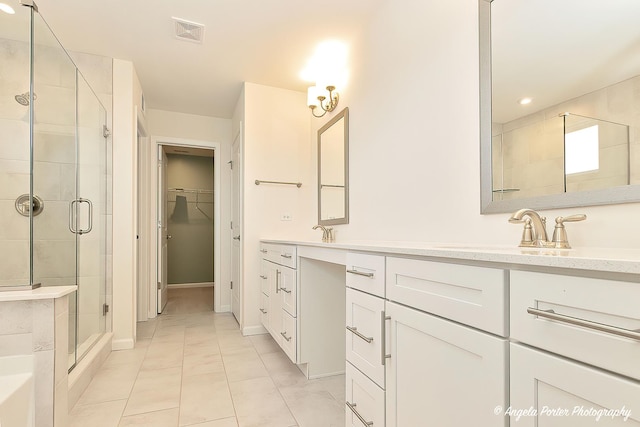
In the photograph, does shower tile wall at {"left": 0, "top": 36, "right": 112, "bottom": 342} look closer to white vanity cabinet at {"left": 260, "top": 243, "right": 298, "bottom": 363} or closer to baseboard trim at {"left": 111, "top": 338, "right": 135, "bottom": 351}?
baseboard trim at {"left": 111, "top": 338, "right": 135, "bottom": 351}

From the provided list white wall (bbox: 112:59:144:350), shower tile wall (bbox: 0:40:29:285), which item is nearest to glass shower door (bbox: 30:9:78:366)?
shower tile wall (bbox: 0:40:29:285)

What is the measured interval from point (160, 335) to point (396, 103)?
116 inches

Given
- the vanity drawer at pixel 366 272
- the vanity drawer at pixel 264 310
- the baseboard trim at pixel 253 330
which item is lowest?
the baseboard trim at pixel 253 330

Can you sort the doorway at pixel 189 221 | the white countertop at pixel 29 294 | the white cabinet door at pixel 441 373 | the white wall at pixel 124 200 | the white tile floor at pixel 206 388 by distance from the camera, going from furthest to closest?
the doorway at pixel 189 221
the white wall at pixel 124 200
the white tile floor at pixel 206 388
the white countertop at pixel 29 294
the white cabinet door at pixel 441 373

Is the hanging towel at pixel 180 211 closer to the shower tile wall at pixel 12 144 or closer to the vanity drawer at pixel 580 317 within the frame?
the shower tile wall at pixel 12 144

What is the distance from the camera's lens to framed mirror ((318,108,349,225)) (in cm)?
261

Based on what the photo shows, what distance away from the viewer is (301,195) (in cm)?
340

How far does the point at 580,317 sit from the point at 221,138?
4153 millimetres

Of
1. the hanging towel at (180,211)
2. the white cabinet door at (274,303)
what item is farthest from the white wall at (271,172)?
the hanging towel at (180,211)

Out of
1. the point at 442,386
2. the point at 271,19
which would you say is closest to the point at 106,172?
the point at 271,19

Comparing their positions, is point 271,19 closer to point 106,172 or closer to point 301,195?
point 301,195

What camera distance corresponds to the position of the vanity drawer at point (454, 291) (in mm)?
724

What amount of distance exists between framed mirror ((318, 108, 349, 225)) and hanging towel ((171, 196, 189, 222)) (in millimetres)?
3666

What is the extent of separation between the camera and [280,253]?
2.45m
